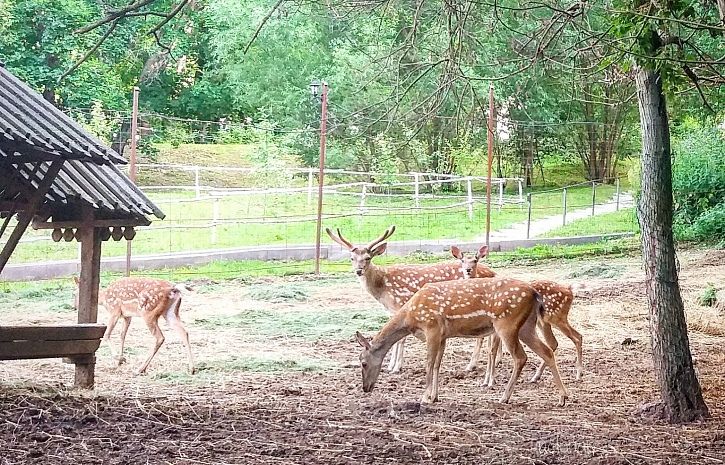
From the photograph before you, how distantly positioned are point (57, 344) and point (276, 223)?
32.0ft

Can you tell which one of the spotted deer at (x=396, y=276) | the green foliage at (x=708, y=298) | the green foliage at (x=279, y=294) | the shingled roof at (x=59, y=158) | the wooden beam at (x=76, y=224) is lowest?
the green foliage at (x=279, y=294)

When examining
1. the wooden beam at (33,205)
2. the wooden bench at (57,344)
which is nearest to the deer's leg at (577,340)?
the wooden bench at (57,344)

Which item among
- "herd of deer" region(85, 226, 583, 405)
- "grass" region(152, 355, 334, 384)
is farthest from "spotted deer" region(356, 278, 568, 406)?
"grass" region(152, 355, 334, 384)

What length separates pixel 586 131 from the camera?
81.7ft

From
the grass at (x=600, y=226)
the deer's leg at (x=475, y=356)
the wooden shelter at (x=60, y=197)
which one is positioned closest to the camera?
the wooden shelter at (x=60, y=197)

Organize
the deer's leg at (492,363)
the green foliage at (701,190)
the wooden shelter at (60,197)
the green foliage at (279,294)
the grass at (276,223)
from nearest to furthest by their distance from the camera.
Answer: the wooden shelter at (60,197) < the deer's leg at (492,363) < the green foliage at (279,294) < the grass at (276,223) < the green foliage at (701,190)

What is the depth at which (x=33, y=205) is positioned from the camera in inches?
264

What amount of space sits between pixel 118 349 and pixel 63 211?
77.5 inches

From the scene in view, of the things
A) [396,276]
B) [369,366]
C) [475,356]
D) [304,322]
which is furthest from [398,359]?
[304,322]

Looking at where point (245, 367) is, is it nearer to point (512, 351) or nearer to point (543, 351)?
point (512, 351)

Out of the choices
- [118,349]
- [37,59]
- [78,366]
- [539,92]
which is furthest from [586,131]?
[78,366]

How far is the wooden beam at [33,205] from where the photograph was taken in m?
6.59

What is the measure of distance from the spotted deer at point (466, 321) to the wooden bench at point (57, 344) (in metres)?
1.95

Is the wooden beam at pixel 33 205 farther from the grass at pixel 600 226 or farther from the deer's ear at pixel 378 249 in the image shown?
the grass at pixel 600 226
